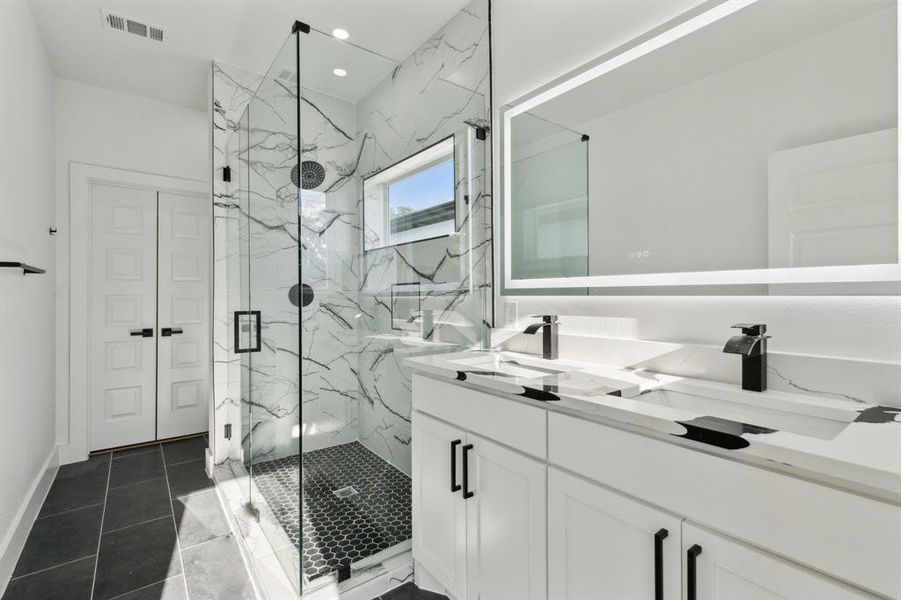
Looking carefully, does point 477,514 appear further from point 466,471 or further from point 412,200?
point 412,200

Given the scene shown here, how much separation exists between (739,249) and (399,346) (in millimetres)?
1558

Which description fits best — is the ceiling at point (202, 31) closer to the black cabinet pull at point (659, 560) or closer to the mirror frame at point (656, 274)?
the mirror frame at point (656, 274)

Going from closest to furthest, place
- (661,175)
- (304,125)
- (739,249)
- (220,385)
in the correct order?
1. (739,249)
2. (661,175)
3. (304,125)
4. (220,385)

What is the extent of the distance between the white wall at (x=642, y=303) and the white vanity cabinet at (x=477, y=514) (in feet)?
2.02

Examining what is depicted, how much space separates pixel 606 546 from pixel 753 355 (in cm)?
60

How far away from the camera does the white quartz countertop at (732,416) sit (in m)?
0.64

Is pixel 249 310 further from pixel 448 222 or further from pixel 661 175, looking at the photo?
pixel 661 175

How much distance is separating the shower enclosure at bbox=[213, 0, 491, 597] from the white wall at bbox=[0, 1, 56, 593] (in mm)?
996

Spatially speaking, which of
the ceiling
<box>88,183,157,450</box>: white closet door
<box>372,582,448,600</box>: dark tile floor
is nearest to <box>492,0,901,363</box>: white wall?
the ceiling

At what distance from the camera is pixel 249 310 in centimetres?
250

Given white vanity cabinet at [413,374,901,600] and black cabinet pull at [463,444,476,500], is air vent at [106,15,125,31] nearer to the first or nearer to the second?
white vanity cabinet at [413,374,901,600]

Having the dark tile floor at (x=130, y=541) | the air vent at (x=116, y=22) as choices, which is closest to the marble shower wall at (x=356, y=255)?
the dark tile floor at (x=130, y=541)

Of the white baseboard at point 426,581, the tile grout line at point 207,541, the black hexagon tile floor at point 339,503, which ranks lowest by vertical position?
the tile grout line at point 207,541

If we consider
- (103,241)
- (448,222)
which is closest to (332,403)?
(448,222)
